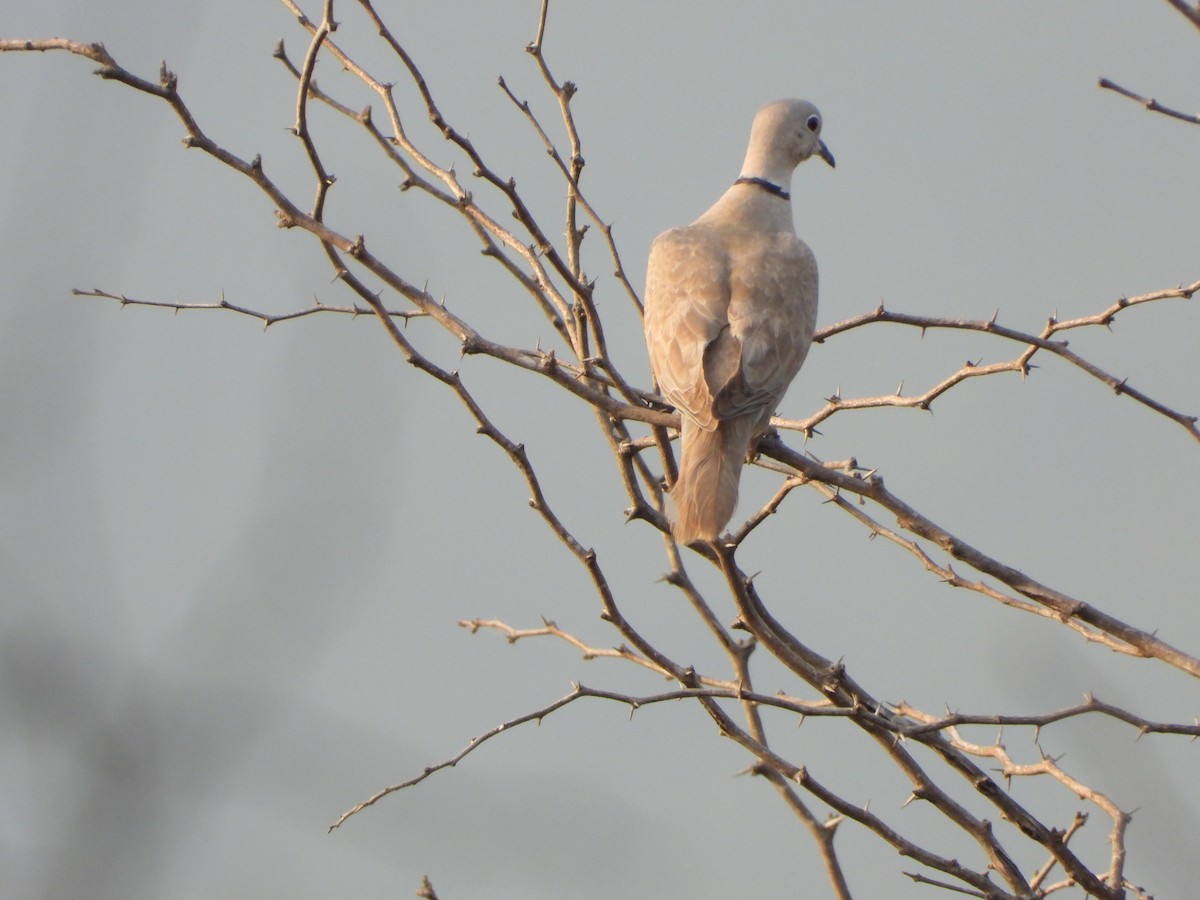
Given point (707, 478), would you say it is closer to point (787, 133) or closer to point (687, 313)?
point (687, 313)

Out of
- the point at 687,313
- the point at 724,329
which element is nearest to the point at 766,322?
the point at 724,329

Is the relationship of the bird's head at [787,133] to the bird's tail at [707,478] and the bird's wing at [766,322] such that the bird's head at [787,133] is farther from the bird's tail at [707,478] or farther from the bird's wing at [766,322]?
the bird's tail at [707,478]

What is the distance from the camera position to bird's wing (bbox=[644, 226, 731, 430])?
409 cm

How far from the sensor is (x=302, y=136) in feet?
10.4

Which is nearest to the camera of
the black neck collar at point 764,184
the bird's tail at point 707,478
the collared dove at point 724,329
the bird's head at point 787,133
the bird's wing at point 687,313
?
the bird's tail at point 707,478

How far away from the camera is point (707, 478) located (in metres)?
3.82

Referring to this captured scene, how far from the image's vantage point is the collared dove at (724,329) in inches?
152

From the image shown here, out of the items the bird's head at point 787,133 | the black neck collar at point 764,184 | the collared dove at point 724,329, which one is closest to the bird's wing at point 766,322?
the collared dove at point 724,329

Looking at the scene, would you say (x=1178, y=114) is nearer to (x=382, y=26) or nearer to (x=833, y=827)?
(x=833, y=827)

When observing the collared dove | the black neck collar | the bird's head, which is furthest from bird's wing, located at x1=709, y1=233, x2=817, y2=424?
the bird's head

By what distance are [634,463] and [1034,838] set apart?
1396 mm

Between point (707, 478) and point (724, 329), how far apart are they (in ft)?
2.39

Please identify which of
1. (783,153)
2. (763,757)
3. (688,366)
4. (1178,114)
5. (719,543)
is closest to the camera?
(1178,114)

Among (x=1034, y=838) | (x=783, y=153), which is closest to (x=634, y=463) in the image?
(x=1034, y=838)
